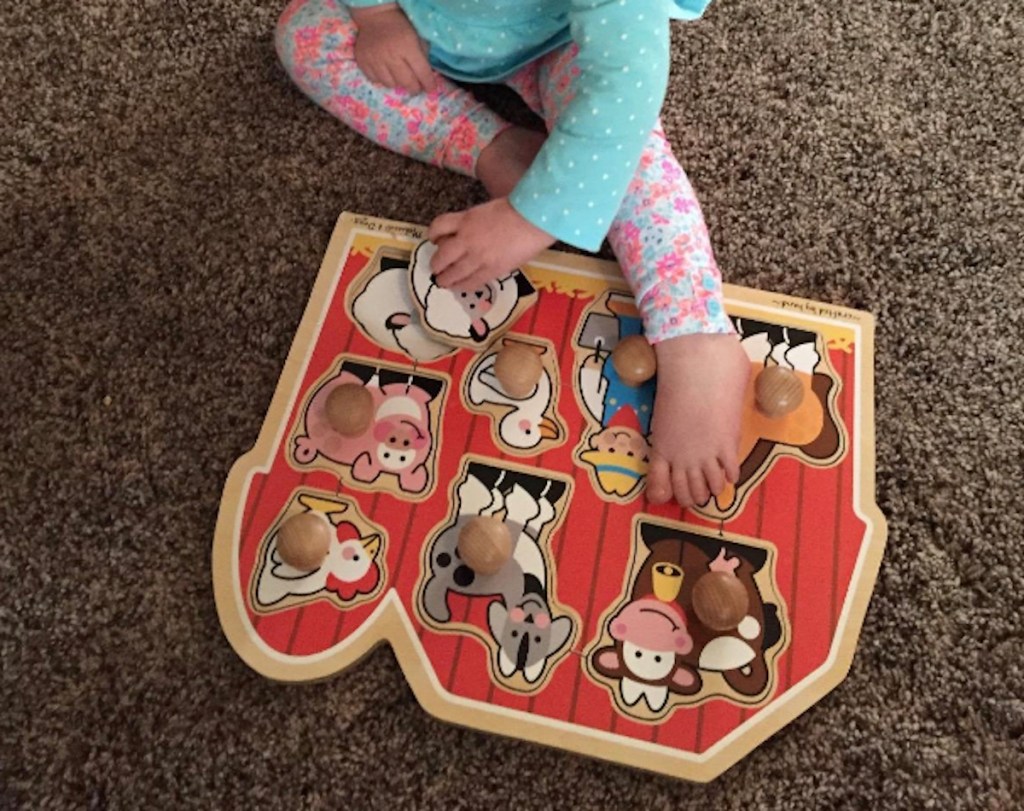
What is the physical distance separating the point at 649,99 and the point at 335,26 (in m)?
0.26

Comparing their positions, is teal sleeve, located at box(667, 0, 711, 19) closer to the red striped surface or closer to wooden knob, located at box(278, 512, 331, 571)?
the red striped surface

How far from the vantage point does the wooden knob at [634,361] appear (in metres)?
0.68

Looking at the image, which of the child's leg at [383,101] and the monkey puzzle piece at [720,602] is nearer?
the monkey puzzle piece at [720,602]

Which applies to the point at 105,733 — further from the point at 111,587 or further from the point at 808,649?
the point at 808,649

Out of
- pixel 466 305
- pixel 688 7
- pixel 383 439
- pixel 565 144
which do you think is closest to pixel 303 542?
pixel 383 439

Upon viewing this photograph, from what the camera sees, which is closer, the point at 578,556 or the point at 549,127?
the point at 578,556

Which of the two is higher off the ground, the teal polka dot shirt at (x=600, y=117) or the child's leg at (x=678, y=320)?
the teal polka dot shirt at (x=600, y=117)

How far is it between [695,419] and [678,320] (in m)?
0.07

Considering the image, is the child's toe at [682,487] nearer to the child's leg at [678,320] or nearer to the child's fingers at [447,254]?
the child's leg at [678,320]

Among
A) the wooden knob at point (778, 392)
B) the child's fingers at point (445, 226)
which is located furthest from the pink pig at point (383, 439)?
the wooden knob at point (778, 392)

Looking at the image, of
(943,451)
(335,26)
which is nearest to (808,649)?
(943,451)

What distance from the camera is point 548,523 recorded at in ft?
2.13

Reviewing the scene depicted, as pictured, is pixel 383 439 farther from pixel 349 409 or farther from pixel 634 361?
pixel 634 361

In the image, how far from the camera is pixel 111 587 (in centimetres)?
64
